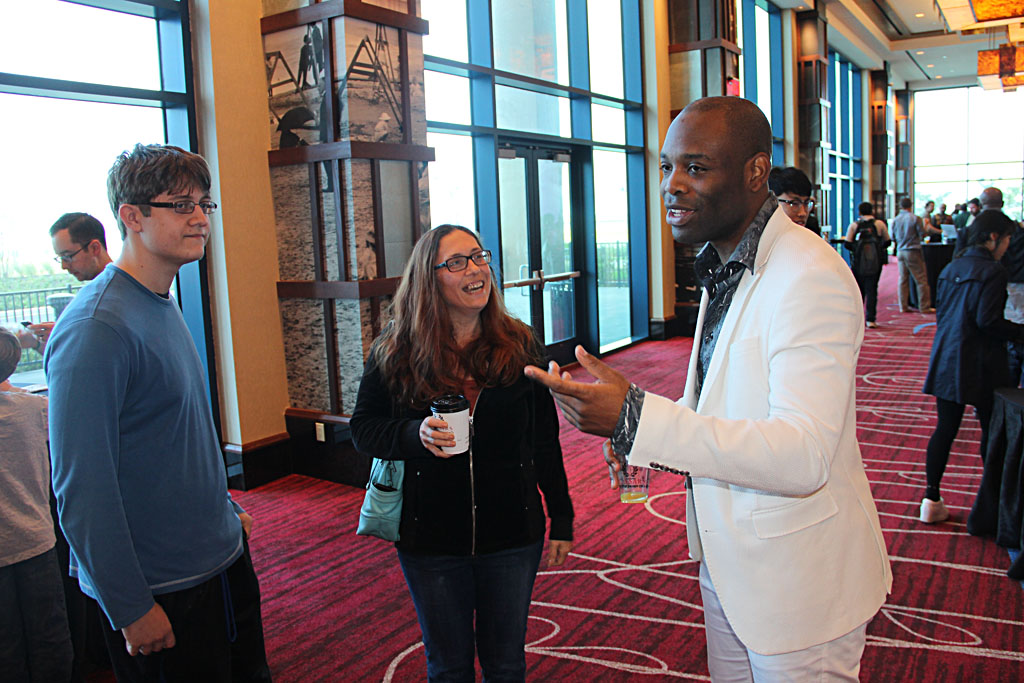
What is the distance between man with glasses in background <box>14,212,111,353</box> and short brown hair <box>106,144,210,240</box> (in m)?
1.82

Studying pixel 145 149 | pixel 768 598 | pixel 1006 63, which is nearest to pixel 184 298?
pixel 145 149

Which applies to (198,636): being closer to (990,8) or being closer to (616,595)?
(616,595)

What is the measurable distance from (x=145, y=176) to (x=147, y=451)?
→ 0.64 m

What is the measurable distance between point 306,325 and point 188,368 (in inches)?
125

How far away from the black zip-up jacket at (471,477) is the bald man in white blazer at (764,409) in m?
0.61

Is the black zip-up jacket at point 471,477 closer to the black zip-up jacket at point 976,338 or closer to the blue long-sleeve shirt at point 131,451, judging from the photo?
the blue long-sleeve shirt at point 131,451

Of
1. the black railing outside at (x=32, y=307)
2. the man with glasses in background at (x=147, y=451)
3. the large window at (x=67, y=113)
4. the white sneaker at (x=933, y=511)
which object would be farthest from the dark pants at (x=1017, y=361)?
the black railing outside at (x=32, y=307)

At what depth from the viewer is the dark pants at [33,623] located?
2.19m

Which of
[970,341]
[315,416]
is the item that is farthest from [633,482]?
[315,416]

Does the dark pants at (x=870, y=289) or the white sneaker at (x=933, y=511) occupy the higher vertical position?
the dark pants at (x=870, y=289)

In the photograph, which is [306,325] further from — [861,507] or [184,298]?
[861,507]

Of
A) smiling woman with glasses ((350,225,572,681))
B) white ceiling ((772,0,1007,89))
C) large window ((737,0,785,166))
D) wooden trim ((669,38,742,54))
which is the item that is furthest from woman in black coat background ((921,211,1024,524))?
white ceiling ((772,0,1007,89))

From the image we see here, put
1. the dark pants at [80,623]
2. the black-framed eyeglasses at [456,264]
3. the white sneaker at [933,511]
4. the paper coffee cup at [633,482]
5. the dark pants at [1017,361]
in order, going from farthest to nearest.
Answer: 1. the dark pants at [1017,361]
2. the white sneaker at [933,511]
3. the dark pants at [80,623]
4. the black-framed eyeglasses at [456,264]
5. the paper coffee cup at [633,482]

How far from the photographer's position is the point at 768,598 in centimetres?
145
